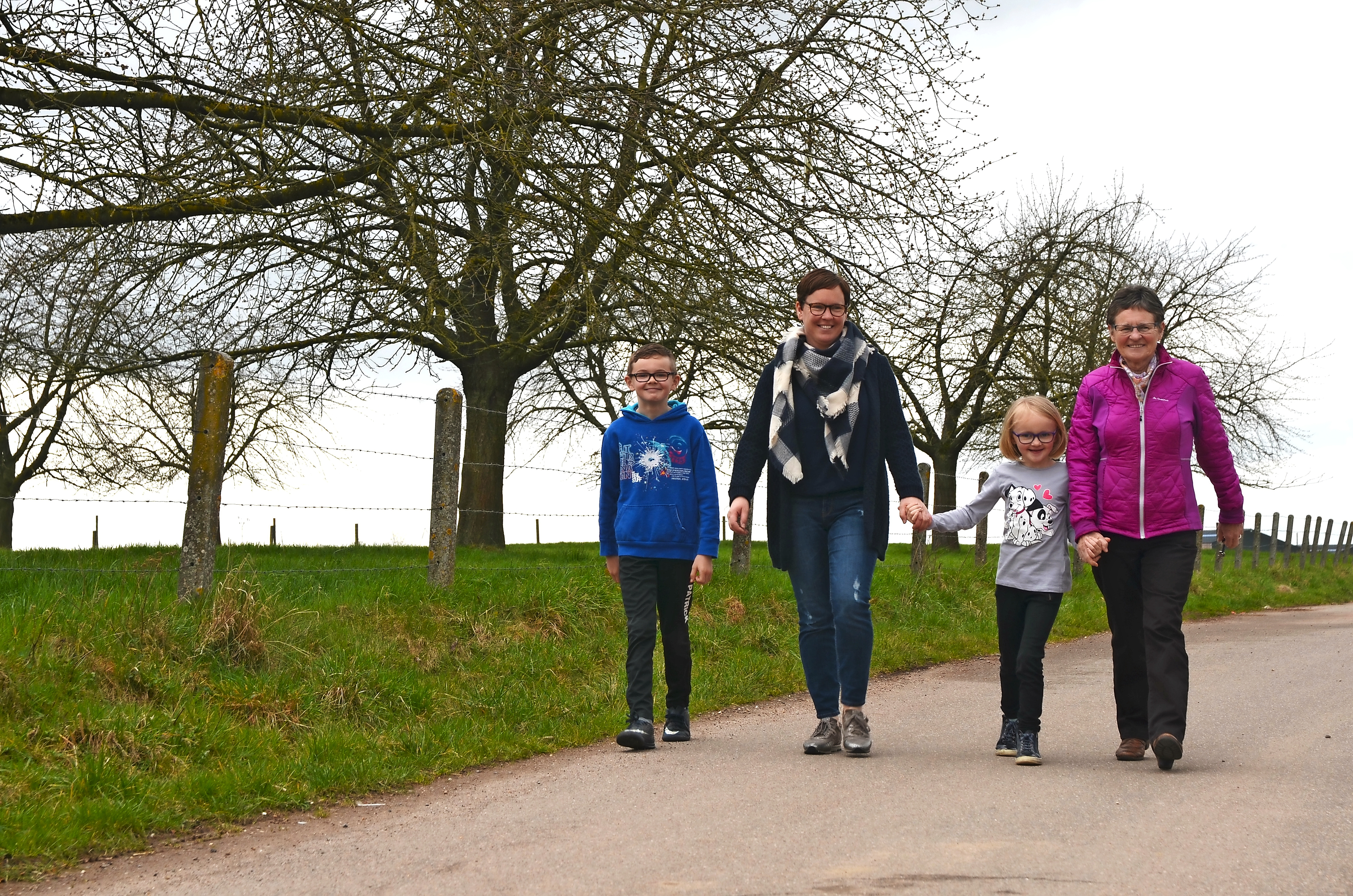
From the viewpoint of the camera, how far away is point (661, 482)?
639 centimetres

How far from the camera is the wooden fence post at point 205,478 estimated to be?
7754 millimetres

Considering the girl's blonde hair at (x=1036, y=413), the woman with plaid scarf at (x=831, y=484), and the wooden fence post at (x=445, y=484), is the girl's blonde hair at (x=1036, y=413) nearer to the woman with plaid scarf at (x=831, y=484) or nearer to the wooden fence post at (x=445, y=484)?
the woman with plaid scarf at (x=831, y=484)

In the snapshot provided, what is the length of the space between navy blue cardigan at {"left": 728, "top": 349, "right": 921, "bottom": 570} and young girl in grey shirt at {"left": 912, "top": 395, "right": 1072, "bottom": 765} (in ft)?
0.74

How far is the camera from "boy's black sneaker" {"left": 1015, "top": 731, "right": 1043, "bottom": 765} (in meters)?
5.66

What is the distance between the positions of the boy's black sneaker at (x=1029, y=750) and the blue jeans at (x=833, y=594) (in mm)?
733

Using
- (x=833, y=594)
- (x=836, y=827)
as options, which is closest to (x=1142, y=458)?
(x=833, y=594)

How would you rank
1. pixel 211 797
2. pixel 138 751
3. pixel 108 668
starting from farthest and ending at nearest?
1. pixel 108 668
2. pixel 138 751
3. pixel 211 797

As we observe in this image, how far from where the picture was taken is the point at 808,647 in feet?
20.0

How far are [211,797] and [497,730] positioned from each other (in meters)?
1.79

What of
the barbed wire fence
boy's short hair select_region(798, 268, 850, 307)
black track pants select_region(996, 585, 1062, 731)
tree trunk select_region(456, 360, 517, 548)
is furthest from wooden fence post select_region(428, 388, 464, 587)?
tree trunk select_region(456, 360, 517, 548)

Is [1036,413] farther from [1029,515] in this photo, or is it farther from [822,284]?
[822,284]

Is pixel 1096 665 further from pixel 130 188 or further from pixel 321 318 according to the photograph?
pixel 321 318

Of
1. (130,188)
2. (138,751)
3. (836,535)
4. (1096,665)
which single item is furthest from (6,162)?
(1096,665)

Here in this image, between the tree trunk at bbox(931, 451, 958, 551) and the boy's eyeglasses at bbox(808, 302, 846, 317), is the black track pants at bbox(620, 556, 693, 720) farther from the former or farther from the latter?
the tree trunk at bbox(931, 451, 958, 551)
